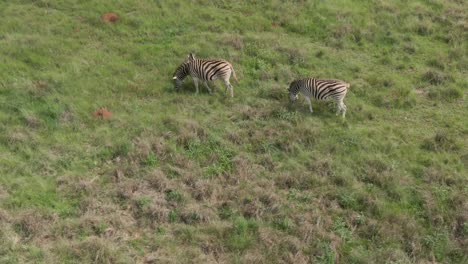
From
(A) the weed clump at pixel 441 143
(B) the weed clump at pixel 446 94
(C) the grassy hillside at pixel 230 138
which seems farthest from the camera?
(B) the weed clump at pixel 446 94

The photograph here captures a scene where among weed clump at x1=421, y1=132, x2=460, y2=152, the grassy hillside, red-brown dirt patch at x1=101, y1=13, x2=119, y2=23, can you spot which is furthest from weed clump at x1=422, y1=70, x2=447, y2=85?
red-brown dirt patch at x1=101, y1=13, x2=119, y2=23

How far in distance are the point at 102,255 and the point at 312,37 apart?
14.9 metres

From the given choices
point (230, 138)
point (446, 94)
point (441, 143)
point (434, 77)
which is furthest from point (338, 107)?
point (434, 77)

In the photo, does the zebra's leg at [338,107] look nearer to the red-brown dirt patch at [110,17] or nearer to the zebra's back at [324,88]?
the zebra's back at [324,88]

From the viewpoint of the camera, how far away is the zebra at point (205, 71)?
18.3 meters

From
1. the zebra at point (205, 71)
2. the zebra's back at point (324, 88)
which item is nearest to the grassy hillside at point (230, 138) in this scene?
the zebra at point (205, 71)

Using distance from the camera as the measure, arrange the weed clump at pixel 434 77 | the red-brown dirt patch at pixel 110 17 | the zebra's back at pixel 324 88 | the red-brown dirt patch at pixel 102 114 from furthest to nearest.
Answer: the red-brown dirt patch at pixel 110 17
the weed clump at pixel 434 77
the zebra's back at pixel 324 88
the red-brown dirt patch at pixel 102 114

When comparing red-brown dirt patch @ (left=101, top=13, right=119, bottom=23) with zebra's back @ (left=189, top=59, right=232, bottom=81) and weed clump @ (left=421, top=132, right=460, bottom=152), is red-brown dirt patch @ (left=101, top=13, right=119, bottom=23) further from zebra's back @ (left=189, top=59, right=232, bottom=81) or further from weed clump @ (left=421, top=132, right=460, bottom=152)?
weed clump @ (left=421, top=132, right=460, bottom=152)

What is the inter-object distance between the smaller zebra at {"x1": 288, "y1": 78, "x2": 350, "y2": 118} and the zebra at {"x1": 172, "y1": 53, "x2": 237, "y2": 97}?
2594mm

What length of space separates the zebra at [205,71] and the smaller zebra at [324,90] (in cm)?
259

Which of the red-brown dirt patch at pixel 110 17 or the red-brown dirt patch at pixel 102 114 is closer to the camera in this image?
the red-brown dirt patch at pixel 102 114

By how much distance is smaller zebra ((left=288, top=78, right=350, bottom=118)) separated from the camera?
55.9 ft

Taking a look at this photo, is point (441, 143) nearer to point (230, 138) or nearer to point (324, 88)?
point (324, 88)

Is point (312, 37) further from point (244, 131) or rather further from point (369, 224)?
point (369, 224)
